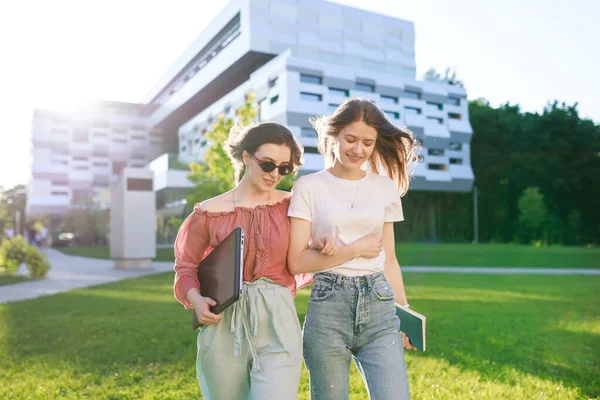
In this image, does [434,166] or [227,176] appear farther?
[434,166]

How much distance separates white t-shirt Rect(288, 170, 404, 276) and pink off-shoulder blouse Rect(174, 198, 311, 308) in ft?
0.36

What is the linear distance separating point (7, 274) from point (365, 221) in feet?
61.7

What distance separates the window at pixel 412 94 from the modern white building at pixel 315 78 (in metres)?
0.08

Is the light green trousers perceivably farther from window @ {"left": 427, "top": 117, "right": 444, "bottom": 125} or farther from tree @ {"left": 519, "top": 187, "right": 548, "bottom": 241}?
tree @ {"left": 519, "top": 187, "right": 548, "bottom": 241}

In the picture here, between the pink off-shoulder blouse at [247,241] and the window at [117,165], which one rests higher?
the window at [117,165]

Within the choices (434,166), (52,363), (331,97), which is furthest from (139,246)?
(434,166)

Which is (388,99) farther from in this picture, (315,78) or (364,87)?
(315,78)

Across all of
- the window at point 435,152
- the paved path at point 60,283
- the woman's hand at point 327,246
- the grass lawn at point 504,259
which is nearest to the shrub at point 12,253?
the paved path at point 60,283

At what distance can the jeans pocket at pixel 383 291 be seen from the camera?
9.13ft

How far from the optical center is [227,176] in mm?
19219

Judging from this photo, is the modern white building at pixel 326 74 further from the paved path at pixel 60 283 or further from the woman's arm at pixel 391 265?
the woman's arm at pixel 391 265

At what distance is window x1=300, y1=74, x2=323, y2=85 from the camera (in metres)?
35.3

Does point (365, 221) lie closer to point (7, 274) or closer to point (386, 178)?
point (386, 178)

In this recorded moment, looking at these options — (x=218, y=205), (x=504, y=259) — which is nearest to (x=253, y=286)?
(x=218, y=205)
